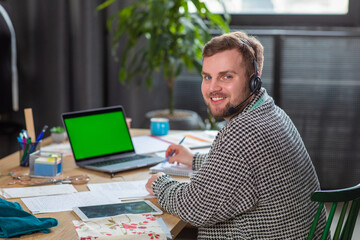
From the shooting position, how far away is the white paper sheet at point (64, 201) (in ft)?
5.27

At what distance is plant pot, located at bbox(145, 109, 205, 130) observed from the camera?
353 centimetres

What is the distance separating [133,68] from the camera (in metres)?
3.98

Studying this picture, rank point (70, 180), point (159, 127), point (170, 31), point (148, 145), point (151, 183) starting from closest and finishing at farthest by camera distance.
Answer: point (151, 183), point (70, 180), point (148, 145), point (159, 127), point (170, 31)

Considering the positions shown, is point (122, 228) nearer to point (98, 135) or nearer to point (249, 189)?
point (249, 189)

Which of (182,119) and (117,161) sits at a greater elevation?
(117,161)

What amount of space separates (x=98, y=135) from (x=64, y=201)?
19.7 inches

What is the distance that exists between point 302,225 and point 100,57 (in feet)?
9.18

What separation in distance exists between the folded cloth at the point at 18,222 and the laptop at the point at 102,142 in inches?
21.7

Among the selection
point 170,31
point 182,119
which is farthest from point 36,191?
point 170,31

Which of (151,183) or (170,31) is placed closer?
(151,183)

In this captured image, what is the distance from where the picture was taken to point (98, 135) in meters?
2.14

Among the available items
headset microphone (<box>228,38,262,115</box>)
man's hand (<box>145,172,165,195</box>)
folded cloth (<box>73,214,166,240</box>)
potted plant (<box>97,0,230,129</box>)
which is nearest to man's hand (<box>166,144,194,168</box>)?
man's hand (<box>145,172,165,195</box>)

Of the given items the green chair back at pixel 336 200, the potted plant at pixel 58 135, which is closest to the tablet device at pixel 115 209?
the green chair back at pixel 336 200

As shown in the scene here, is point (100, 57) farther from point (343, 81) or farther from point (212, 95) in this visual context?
point (212, 95)
